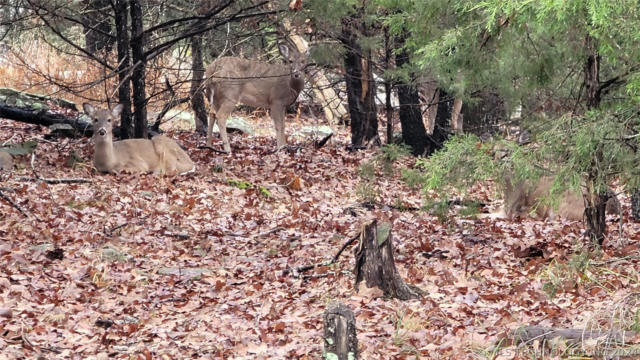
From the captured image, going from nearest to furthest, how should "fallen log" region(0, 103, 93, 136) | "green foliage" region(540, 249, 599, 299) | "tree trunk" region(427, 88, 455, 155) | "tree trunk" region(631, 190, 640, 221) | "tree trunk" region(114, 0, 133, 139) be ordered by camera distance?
"green foliage" region(540, 249, 599, 299) < "tree trunk" region(631, 190, 640, 221) < "tree trunk" region(114, 0, 133, 139) < "fallen log" region(0, 103, 93, 136) < "tree trunk" region(427, 88, 455, 155)

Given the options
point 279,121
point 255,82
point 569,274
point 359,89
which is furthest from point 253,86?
point 569,274

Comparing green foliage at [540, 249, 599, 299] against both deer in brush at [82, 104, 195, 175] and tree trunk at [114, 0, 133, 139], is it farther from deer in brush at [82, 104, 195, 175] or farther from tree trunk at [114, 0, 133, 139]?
tree trunk at [114, 0, 133, 139]

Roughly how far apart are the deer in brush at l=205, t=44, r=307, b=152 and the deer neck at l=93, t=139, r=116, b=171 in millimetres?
3169

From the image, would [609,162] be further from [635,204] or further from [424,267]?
[635,204]

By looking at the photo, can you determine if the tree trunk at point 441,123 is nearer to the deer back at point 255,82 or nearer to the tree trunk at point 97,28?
the deer back at point 255,82

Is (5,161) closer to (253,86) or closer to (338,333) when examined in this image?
(253,86)

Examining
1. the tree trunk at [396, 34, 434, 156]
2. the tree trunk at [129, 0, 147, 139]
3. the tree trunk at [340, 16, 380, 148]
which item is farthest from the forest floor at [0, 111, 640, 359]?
the tree trunk at [340, 16, 380, 148]

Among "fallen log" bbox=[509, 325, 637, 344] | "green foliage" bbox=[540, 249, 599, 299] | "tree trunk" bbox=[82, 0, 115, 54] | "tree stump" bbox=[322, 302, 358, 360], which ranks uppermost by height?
"tree trunk" bbox=[82, 0, 115, 54]

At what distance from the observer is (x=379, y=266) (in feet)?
24.2

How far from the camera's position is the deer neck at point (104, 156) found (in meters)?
13.1

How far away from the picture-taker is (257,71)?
1655 centimetres

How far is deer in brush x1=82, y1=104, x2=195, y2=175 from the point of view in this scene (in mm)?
13133

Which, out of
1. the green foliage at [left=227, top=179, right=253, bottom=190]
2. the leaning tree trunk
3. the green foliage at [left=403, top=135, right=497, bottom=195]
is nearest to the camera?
the leaning tree trunk

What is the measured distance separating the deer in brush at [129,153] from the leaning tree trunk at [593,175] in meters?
7.27
